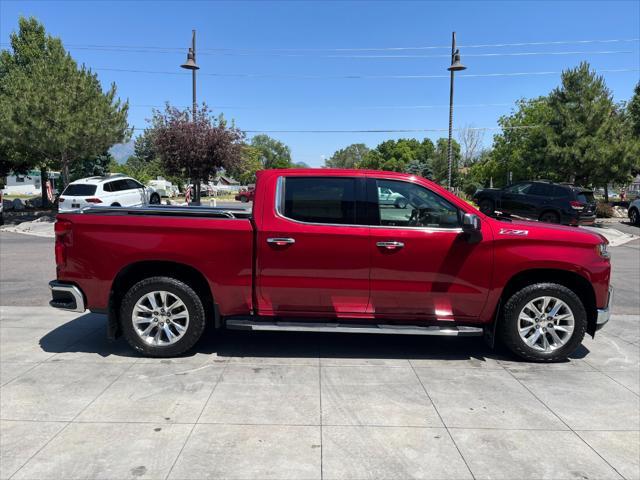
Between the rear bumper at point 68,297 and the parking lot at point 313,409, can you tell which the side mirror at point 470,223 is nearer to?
the parking lot at point 313,409

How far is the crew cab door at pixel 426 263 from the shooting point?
4688 millimetres

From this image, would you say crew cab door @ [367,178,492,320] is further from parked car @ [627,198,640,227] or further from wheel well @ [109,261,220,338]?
parked car @ [627,198,640,227]

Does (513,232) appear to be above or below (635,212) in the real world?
above

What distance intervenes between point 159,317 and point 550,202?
17261mm

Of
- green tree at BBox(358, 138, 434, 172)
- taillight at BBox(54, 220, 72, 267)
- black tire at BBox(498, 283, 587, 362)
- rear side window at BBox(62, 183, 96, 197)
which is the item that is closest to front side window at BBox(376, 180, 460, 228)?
black tire at BBox(498, 283, 587, 362)

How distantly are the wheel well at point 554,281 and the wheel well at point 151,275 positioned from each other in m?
2.96

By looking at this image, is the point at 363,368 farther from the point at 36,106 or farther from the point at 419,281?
the point at 36,106

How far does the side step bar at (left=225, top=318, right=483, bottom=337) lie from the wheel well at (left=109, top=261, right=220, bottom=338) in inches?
16.4

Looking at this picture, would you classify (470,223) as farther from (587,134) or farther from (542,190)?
(587,134)

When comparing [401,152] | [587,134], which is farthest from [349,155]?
[587,134]

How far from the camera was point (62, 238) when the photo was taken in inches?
190

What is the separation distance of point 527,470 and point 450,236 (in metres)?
2.19

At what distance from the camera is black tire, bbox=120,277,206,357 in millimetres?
4809

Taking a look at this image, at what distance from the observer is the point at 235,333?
19.4 feet
